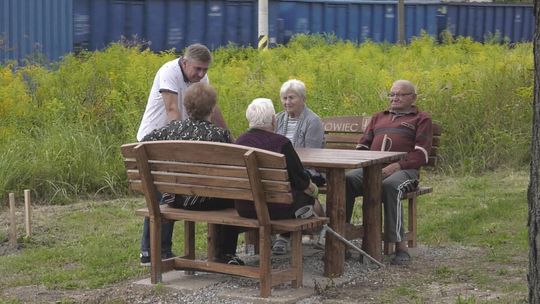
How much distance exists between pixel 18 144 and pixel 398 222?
469 cm

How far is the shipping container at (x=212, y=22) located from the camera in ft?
59.7

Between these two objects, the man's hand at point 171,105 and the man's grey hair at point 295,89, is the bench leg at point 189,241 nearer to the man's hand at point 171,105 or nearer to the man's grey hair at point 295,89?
the man's hand at point 171,105

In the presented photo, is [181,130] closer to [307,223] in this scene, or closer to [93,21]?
[307,223]

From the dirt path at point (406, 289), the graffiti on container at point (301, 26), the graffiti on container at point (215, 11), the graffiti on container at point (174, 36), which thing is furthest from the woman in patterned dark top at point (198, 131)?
the graffiti on container at point (301, 26)

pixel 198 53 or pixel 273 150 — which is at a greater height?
pixel 198 53

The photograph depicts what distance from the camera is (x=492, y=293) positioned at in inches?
260

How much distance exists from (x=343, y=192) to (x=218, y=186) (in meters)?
1.01

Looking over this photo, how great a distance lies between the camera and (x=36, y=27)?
18203 millimetres

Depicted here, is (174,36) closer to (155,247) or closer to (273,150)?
(155,247)

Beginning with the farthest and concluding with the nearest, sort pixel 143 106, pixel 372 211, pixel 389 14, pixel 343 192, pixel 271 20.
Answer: pixel 389 14 → pixel 271 20 → pixel 143 106 → pixel 372 211 → pixel 343 192

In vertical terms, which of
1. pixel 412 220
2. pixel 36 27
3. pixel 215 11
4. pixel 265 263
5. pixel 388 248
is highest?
pixel 215 11

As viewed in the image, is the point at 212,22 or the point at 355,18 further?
the point at 355,18

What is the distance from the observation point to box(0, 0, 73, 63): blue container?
57.8ft

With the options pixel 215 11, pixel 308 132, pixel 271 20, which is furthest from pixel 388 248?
pixel 271 20
